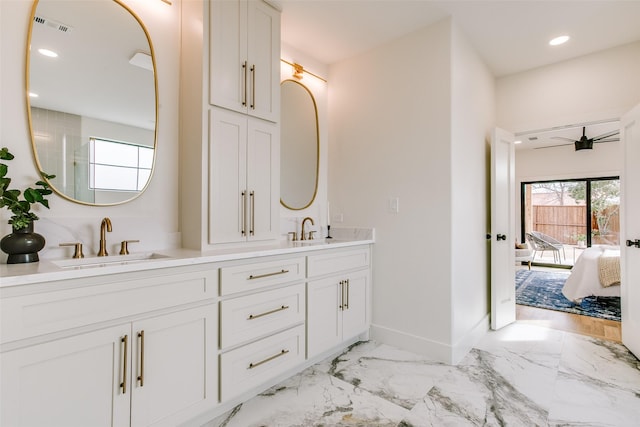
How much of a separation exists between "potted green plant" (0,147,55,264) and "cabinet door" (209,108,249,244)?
2.68ft

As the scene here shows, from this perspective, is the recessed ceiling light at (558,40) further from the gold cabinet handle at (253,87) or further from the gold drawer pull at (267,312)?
the gold drawer pull at (267,312)

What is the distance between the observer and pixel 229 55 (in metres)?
2.10

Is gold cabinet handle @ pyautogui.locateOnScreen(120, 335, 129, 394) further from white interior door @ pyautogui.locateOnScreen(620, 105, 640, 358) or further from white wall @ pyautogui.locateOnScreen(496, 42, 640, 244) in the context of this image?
white wall @ pyautogui.locateOnScreen(496, 42, 640, 244)

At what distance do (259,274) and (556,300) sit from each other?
167 inches

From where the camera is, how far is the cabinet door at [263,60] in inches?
87.8

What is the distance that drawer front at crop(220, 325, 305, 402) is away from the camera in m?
1.74

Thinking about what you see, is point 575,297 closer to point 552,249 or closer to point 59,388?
point 552,249

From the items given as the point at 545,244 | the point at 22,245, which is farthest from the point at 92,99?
the point at 545,244

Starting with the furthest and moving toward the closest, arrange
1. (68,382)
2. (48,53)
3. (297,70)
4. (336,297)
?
1. (297,70)
2. (336,297)
3. (48,53)
4. (68,382)

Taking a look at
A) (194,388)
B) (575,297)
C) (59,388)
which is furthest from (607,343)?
(59,388)

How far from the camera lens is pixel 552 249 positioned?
6.80 m

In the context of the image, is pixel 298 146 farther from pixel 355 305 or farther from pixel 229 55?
pixel 355 305

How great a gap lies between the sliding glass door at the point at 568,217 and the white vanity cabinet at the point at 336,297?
598cm

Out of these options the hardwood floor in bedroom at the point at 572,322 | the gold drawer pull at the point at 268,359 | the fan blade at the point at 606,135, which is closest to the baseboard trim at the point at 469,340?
the hardwood floor in bedroom at the point at 572,322
